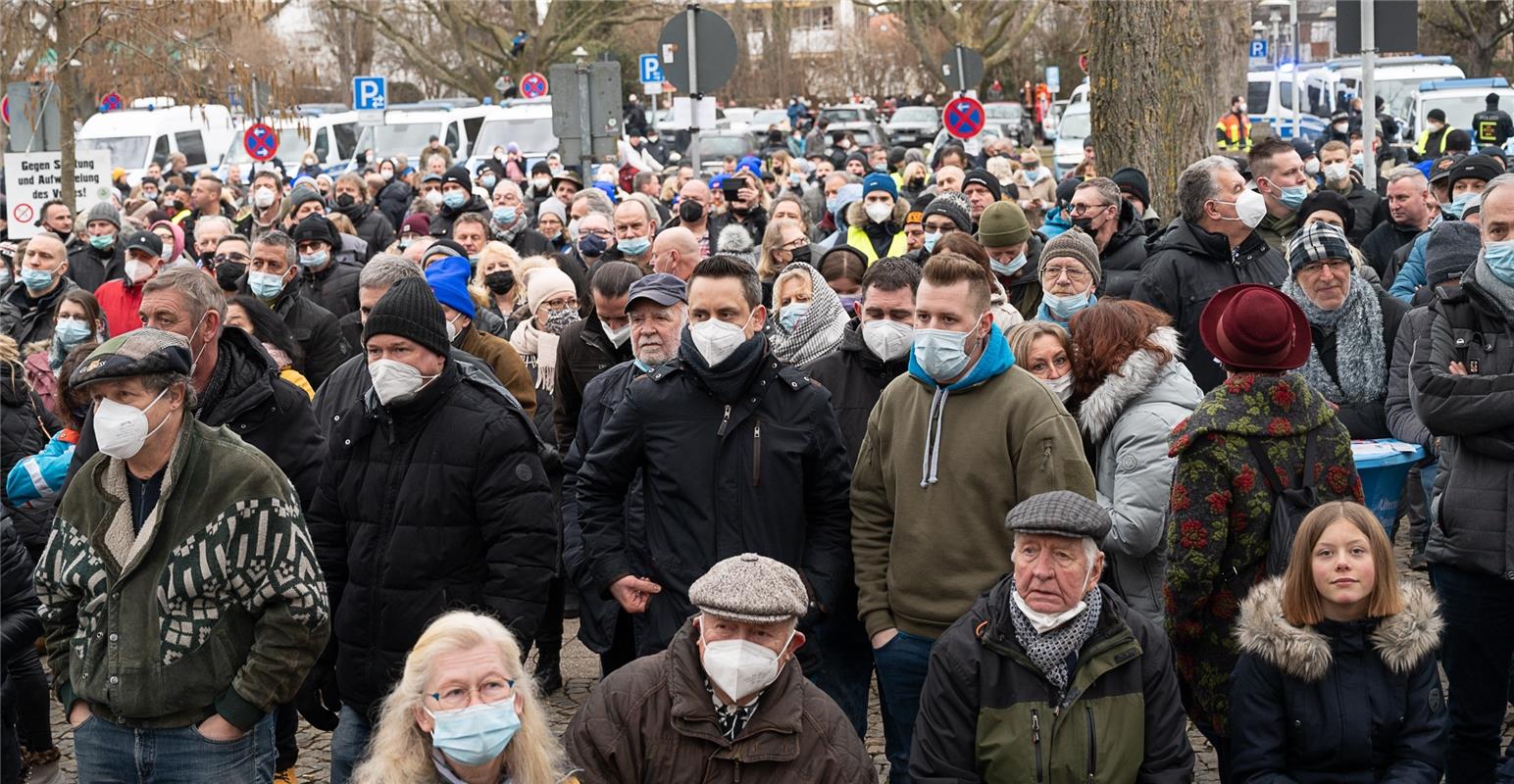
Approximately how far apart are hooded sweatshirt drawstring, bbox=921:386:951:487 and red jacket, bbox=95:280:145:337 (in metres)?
6.45

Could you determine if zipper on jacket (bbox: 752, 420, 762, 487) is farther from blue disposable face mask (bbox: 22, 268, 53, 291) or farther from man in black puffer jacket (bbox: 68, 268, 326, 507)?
blue disposable face mask (bbox: 22, 268, 53, 291)

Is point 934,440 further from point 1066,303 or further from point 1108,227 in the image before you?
point 1108,227

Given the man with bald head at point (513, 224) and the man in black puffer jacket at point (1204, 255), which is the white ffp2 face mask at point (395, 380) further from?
the man with bald head at point (513, 224)

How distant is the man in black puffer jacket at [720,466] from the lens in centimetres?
536

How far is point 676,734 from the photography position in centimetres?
448

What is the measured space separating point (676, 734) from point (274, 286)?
554 centimetres

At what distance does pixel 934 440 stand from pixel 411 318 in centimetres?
160

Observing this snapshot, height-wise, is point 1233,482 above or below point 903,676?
above

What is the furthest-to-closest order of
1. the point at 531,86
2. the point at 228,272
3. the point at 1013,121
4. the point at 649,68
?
the point at 1013,121
the point at 531,86
the point at 649,68
the point at 228,272

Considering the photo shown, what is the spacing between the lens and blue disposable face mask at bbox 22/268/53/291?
10.7m

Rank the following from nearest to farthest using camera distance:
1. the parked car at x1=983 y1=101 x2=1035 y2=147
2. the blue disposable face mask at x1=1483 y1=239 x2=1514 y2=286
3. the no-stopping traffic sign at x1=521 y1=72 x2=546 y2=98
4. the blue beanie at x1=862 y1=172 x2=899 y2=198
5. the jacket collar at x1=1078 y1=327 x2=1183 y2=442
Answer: the blue disposable face mask at x1=1483 y1=239 x2=1514 y2=286, the jacket collar at x1=1078 y1=327 x2=1183 y2=442, the blue beanie at x1=862 y1=172 x2=899 y2=198, the no-stopping traffic sign at x1=521 y1=72 x2=546 y2=98, the parked car at x1=983 y1=101 x2=1035 y2=147

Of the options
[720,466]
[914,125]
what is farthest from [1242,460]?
[914,125]

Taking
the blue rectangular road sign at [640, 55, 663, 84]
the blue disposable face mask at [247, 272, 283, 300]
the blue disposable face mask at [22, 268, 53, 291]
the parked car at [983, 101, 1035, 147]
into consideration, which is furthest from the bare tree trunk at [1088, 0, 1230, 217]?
the parked car at [983, 101, 1035, 147]

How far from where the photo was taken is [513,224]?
13773mm
